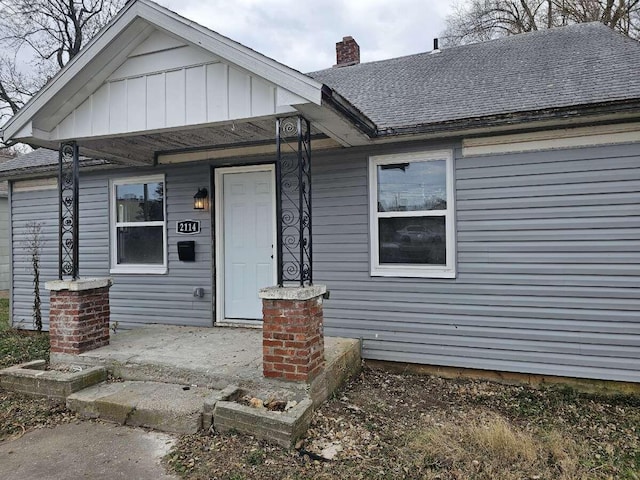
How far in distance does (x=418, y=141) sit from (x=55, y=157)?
599 centimetres

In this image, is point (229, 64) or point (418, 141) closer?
point (229, 64)

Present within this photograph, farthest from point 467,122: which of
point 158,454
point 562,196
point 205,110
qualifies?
point 158,454

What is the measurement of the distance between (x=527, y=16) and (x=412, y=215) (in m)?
12.5

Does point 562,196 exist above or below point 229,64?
below

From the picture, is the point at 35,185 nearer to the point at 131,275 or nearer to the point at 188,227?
the point at 131,275

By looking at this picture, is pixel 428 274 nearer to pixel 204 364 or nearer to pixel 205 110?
pixel 204 364

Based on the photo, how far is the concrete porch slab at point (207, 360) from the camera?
148 inches

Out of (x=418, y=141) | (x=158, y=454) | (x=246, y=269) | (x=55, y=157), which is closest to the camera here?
(x=158, y=454)

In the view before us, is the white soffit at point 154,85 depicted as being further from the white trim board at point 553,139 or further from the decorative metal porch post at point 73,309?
the white trim board at point 553,139

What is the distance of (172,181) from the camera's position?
20.0ft

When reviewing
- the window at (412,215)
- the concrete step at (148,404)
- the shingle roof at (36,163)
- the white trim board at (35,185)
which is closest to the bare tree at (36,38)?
the shingle roof at (36,163)

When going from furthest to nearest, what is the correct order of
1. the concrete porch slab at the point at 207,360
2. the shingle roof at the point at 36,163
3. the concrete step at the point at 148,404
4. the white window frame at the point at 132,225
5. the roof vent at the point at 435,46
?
the roof vent at the point at 435,46 → the shingle roof at the point at 36,163 → the white window frame at the point at 132,225 → the concrete porch slab at the point at 207,360 → the concrete step at the point at 148,404

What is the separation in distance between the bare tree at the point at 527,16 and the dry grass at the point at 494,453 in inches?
505

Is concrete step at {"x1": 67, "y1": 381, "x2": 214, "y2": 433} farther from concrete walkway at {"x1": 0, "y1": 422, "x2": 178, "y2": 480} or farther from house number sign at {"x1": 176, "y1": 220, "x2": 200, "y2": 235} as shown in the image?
house number sign at {"x1": 176, "y1": 220, "x2": 200, "y2": 235}
